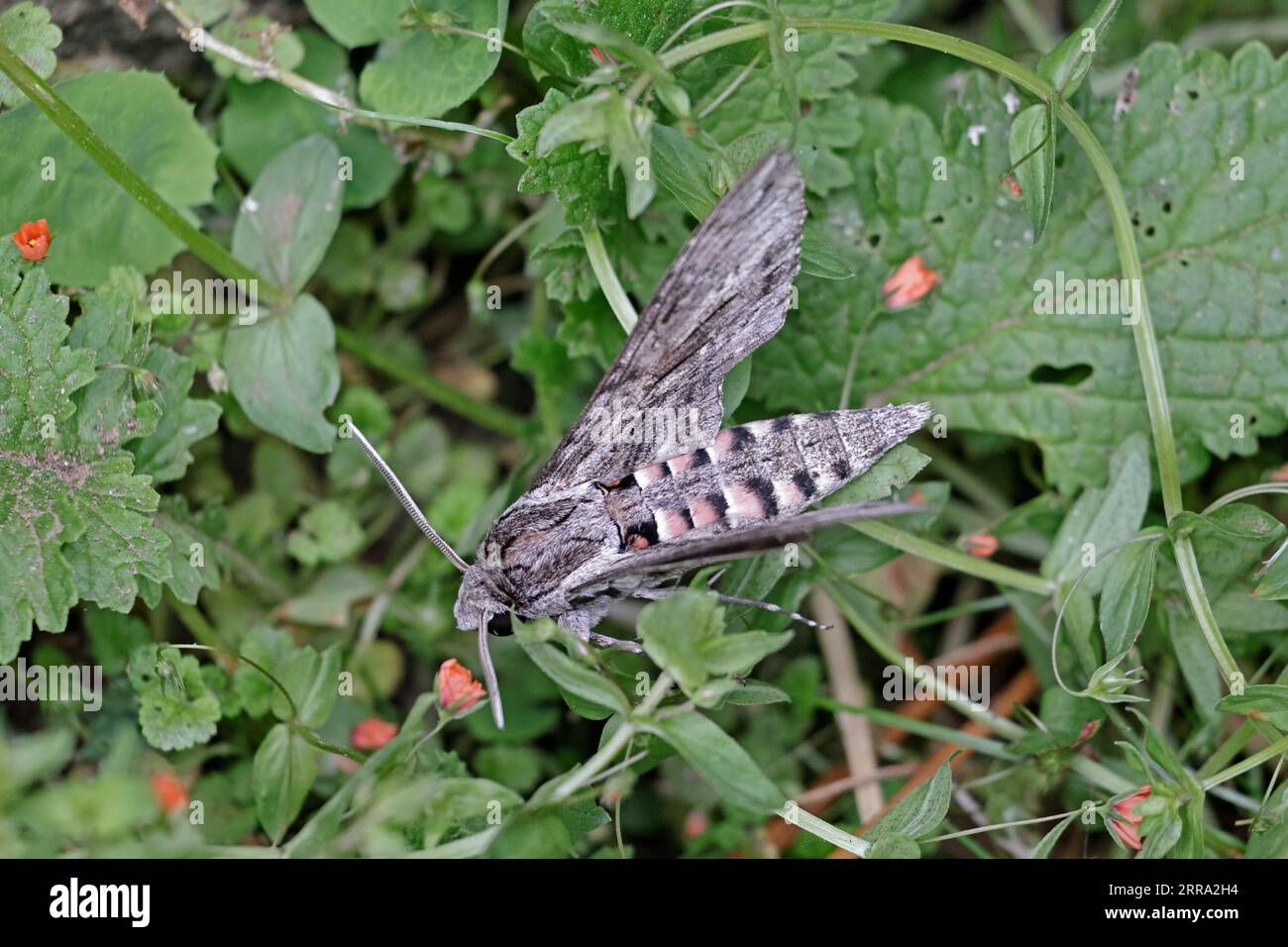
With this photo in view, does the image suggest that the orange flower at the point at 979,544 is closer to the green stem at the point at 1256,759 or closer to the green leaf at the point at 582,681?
the green stem at the point at 1256,759

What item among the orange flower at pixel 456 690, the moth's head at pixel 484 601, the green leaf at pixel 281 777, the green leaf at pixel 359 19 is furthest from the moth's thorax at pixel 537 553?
the green leaf at pixel 359 19

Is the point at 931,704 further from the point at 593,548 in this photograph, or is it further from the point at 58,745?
the point at 58,745

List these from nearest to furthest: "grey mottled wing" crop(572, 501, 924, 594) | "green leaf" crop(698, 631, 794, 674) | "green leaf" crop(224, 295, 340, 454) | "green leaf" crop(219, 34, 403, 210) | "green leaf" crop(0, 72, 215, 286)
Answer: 1. "grey mottled wing" crop(572, 501, 924, 594)
2. "green leaf" crop(698, 631, 794, 674)
3. "green leaf" crop(0, 72, 215, 286)
4. "green leaf" crop(224, 295, 340, 454)
5. "green leaf" crop(219, 34, 403, 210)

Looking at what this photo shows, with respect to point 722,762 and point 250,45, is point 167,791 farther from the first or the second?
point 250,45

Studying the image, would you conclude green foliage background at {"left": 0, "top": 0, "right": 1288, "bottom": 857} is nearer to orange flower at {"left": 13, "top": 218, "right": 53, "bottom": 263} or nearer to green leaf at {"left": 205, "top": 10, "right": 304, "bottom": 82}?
green leaf at {"left": 205, "top": 10, "right": 304, "bottom": 82}

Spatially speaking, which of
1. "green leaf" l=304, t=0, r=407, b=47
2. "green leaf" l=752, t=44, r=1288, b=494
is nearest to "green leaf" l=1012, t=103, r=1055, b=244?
"green leaf" l=752, t=44, r=1288, b=494

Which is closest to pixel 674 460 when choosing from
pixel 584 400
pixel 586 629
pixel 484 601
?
pixel 586 629

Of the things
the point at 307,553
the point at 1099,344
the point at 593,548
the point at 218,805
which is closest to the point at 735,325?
the point at 593,548

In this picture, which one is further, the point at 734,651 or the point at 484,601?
the point at 484,601

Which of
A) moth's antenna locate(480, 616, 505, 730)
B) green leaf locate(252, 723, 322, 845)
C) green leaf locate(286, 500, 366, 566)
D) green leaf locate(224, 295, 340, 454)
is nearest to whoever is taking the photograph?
moth's antenna locate(480, 616, 505, 730)
